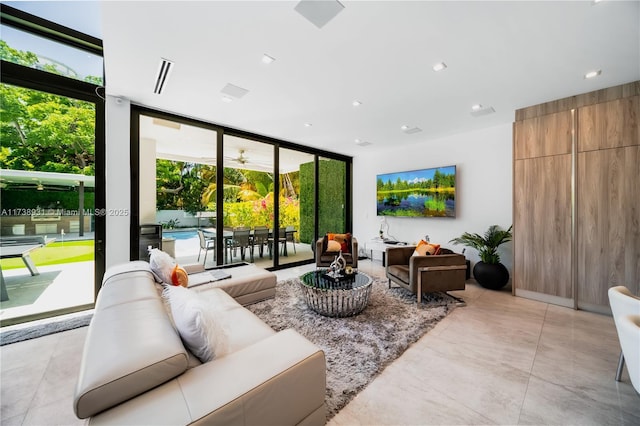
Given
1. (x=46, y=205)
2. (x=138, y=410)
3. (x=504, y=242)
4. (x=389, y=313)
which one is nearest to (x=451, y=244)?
(x=504, y=242)

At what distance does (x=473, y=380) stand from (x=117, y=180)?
469cm

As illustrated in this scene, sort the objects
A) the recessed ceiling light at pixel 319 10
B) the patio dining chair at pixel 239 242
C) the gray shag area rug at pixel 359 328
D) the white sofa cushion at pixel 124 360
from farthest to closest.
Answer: the patio dining chair at pixel 239 242 < the gray shag area rug at pixel 359 328 < the recessed ceiling light at pixel 319 10 < the white sofa cushion at pixel 124 360

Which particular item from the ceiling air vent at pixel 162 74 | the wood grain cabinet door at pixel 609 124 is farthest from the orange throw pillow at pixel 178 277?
the wood grain cabinet door at pixel 609 124

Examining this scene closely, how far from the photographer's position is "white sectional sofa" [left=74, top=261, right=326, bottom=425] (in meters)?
0.97

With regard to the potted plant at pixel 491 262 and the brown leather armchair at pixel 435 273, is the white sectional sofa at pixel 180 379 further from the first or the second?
the potted plant at pixel 491 262

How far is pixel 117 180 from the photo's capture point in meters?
3.41

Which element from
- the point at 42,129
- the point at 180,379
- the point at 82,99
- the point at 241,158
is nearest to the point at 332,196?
the point at 241,158

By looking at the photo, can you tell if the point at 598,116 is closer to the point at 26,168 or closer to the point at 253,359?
the point at 253,359

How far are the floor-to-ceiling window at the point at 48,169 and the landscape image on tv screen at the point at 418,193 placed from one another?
5392 mm

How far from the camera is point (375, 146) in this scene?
5.94 m

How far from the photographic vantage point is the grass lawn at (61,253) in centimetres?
310

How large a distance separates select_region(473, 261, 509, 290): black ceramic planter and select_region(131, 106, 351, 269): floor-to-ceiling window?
3583 millimetres

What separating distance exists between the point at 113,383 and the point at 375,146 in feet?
19.3

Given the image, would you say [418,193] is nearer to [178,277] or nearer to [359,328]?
[359,328]
